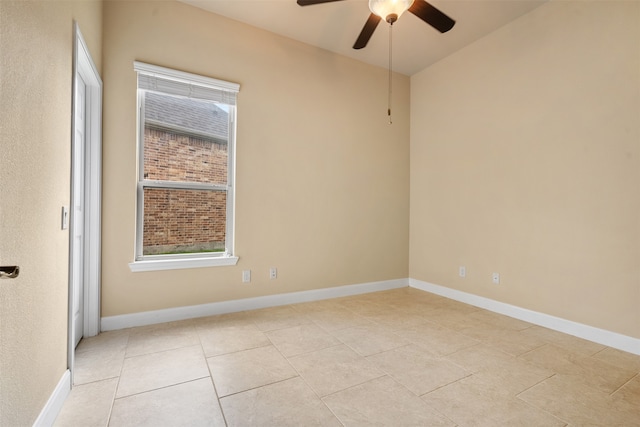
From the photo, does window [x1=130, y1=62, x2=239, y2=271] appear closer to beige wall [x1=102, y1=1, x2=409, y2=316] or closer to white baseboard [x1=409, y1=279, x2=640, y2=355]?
beige wall [x1=102, y1=1, x2=409, y2=316]

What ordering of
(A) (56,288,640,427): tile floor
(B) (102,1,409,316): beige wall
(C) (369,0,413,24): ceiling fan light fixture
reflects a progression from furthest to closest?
(B) (102,1,409,316): beige wall → (C) (369,0,413,24): ceiling fan light fixture → (A) (56,288,640,427): tile floor

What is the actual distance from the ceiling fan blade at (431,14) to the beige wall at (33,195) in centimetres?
218

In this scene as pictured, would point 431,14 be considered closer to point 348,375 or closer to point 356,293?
point 348,375

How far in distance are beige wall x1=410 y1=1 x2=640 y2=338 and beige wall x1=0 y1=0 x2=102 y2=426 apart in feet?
12.0

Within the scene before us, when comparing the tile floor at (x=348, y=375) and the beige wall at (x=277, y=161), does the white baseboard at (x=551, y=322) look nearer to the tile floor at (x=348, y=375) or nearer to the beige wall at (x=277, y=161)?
the tile floor at (x=348, y=375)

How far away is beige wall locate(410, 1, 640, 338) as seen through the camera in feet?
7.77

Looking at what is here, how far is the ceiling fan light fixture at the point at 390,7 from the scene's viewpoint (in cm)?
208

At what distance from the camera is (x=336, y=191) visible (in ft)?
12.1

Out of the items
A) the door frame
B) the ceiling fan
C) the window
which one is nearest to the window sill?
the window

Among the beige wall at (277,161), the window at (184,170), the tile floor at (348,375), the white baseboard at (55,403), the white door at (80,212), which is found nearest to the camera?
the white baseboard at (55,403)

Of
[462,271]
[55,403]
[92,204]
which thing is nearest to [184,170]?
[92,204]

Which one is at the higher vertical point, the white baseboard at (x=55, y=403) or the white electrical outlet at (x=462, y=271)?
the white electrical outlet at (x=462, y=271)

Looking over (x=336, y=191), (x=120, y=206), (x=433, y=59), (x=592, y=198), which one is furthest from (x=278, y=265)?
(x=433, y=59)

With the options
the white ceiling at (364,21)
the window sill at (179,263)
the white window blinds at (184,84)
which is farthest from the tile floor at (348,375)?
the white ceiling at (364,21)
